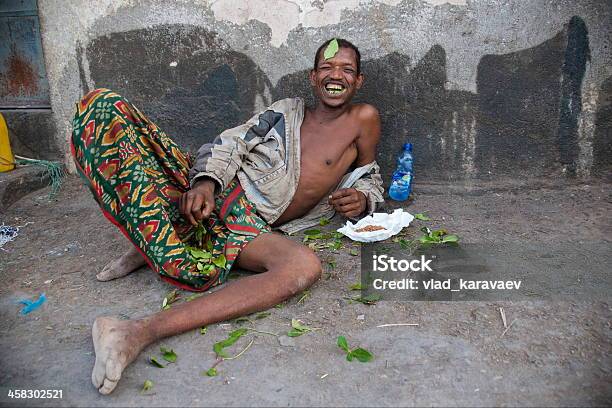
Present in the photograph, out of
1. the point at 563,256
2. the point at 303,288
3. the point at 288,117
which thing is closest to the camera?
the point at 303,288

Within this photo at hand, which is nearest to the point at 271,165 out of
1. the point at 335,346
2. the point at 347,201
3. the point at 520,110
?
the point at 347,201

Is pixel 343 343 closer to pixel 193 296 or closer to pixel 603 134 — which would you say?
pixel 193 296

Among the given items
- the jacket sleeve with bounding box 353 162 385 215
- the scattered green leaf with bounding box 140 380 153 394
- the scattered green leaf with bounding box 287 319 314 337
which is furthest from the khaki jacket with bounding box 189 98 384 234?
the scattered green leaf with bounding box 140 380 153 394

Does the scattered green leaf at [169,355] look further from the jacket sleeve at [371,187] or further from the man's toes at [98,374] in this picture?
the jacket sleeve at [371,187]

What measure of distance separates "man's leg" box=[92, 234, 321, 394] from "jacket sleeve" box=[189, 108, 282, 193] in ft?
1.31

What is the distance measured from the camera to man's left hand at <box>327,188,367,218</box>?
9.35 feet

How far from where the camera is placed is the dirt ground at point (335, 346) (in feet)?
5.63

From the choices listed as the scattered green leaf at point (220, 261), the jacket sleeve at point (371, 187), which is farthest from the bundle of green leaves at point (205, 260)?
the jacket sleeve at point (371, 187)

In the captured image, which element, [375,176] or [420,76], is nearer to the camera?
[375,176]

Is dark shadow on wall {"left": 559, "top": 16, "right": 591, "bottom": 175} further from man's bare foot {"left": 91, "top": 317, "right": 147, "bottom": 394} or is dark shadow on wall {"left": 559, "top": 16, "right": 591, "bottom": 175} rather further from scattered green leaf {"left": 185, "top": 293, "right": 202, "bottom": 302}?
man's bare foot {"left": 91, "top": 317, "right": 147, "bottom": 394}

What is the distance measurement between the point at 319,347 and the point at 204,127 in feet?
6.96

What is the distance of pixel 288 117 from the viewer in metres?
3.01

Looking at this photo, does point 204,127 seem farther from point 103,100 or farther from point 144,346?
point 144,346

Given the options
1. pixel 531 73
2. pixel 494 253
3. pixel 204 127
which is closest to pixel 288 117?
pixel 204 127
